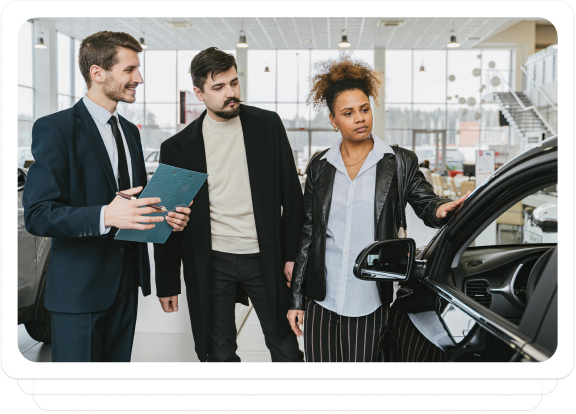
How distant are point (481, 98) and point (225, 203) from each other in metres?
16.4

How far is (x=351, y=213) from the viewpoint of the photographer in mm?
1628

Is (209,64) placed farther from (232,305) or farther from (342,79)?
(232,305)

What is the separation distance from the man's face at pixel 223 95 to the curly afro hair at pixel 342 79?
0.31 metres

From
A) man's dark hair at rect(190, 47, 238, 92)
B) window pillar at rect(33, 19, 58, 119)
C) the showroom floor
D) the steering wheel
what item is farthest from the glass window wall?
the steering wheel

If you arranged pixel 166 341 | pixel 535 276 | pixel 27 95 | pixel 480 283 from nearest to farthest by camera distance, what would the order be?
1. pixel 535 276
2. pixel 480 283
3. pixel 166 341
4. pixel 27 95

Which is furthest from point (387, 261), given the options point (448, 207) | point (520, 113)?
point (520, 113)

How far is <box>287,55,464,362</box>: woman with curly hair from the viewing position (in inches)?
64.1

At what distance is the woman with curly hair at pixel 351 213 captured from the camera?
163cm

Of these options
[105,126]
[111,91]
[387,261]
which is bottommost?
[387,261]

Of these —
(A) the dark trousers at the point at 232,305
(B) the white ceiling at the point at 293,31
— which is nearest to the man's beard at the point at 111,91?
(A) the dark trousers at the point at 232,305

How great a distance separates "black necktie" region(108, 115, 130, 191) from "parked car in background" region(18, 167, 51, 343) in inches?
49.1

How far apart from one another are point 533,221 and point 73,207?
7.03 feet

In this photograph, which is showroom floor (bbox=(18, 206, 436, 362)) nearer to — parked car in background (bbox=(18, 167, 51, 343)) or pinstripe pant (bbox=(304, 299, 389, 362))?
parked car in background (bbox=(18, 167, 51, 343))

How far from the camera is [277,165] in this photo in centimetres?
191
